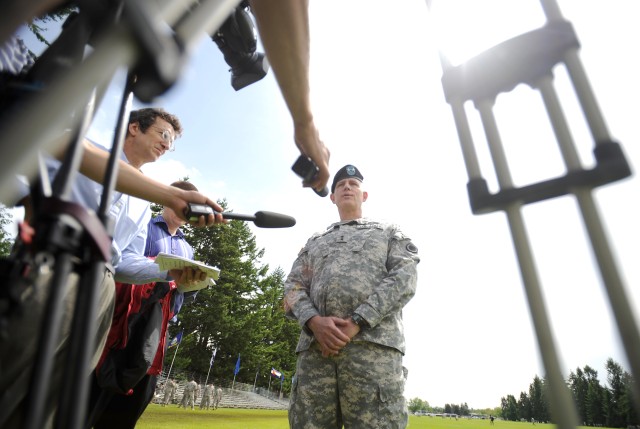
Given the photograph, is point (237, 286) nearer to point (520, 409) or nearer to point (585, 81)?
point (585, 81)

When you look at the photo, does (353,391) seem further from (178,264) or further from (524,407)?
(524,407)

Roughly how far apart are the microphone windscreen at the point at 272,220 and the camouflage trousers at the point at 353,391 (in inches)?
61.0

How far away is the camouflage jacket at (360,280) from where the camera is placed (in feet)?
8.54

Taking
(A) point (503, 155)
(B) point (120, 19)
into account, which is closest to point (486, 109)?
(A) point (503, 155)

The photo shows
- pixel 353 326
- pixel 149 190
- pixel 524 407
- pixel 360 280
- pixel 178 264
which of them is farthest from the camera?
pixel 524 407

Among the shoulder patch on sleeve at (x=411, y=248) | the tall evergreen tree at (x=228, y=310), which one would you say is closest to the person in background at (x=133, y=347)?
the shoulder patch on sleeve at (x=411, y=248)

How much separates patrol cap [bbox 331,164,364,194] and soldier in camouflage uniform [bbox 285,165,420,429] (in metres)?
0.54

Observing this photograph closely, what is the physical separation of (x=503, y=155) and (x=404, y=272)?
87.2 inches

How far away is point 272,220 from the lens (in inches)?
49.0

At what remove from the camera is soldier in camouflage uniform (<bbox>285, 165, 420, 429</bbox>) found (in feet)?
7.83

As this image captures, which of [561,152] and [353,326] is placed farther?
[353,326]

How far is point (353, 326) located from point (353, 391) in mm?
398

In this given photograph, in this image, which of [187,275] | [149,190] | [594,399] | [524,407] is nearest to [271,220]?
[149,190]

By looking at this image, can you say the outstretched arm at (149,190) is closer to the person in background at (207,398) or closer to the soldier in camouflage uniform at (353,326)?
the soldier in camouflage uniform at (353,326)
